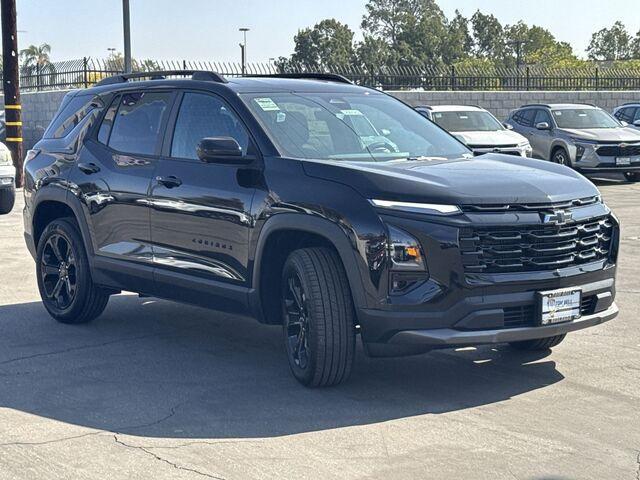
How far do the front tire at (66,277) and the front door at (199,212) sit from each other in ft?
3.31

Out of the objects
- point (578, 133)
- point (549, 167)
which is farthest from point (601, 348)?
point (578, 133)

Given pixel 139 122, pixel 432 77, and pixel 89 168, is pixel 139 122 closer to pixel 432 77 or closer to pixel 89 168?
pixel 89 168

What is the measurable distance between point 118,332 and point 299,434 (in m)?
3.08

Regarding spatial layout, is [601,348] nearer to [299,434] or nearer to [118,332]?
[299,434]

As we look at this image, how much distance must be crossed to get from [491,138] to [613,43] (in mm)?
124877

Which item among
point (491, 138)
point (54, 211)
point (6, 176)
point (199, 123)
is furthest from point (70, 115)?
point (491, 138)

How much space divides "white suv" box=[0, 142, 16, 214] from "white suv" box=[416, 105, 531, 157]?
780 centimetres

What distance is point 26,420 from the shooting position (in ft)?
19.9

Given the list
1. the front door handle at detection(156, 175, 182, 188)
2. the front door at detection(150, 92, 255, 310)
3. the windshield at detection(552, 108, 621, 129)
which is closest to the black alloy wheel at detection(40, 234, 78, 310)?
the front door at detection(150, 92, 255, 310)

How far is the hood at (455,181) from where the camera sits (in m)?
6.17

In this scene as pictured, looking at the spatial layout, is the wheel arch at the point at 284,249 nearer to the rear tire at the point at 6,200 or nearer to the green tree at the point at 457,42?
the rear tire at the point at 6,200

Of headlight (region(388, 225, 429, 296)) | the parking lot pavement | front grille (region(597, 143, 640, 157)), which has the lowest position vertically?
the parking lot pavement

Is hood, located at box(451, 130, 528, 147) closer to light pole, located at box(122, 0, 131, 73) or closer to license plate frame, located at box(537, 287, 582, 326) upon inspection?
light pole, located at box(122, 0, 131, 73)

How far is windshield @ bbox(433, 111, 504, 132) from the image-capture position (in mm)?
22312
